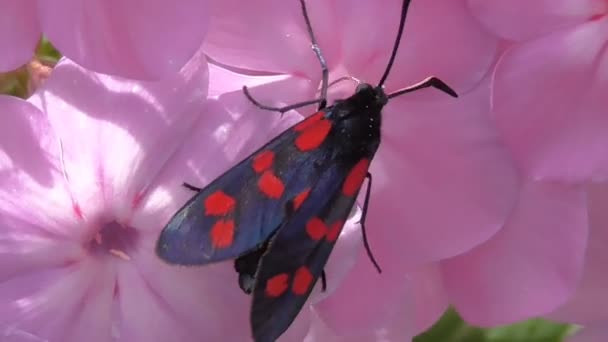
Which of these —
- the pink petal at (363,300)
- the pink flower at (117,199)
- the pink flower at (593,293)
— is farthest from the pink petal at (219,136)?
the pink flower at (593,293)

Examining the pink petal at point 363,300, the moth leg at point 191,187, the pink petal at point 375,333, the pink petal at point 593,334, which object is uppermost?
the moth leg at point 191,187

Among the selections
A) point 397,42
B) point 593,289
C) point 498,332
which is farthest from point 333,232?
point 498,332

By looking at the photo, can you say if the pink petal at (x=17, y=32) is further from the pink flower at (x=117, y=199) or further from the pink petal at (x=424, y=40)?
the pink petal at (x=424, y=40)

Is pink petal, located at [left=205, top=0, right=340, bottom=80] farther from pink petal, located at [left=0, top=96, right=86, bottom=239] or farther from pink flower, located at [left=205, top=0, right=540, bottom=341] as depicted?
pink petal, located at [left=0, top=96, right=86, bottom=239]

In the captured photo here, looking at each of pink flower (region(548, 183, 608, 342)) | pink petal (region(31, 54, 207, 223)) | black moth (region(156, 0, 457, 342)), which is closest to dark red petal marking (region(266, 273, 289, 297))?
black moth (region(156, 0, 457, 342))

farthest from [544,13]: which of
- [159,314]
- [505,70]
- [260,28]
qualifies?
[159,314]

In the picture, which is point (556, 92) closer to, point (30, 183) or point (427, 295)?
point (427, 295)
